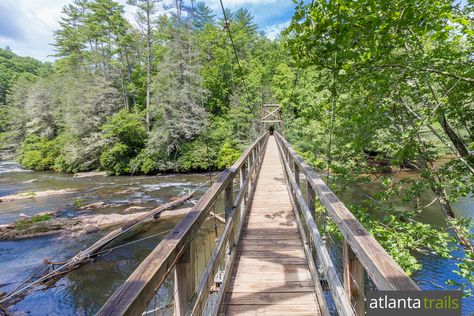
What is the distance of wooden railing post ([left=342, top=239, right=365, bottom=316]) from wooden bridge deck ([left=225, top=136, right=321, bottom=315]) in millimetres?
654

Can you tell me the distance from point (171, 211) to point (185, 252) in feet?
26.3

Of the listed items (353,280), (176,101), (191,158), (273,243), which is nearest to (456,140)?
(273,243)

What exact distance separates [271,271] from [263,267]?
0.09 m

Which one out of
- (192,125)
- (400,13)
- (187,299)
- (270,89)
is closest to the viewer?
(187,299)

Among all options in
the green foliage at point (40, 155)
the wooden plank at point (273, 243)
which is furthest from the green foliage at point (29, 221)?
the green foliage at point (40, 155)

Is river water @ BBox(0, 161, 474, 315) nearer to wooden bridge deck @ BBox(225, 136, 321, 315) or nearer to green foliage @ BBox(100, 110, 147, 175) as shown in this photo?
wooden bridge deck @ BBox(225, 136, 321, 315)

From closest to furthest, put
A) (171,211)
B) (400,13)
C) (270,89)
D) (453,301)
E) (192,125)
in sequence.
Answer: (453,301), (400,13), (171,211), (192,125), (270,89)

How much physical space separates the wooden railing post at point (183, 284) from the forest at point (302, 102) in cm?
283

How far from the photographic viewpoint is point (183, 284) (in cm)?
108

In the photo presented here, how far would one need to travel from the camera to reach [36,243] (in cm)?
710

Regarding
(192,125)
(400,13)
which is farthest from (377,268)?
(192,125)

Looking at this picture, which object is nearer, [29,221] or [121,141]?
[29,221]

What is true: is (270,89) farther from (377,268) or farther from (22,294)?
A: (377,268)

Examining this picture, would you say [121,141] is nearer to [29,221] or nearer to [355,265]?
[29,221]
